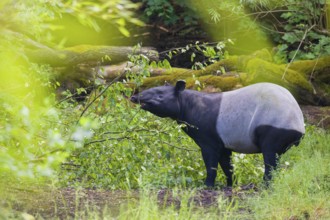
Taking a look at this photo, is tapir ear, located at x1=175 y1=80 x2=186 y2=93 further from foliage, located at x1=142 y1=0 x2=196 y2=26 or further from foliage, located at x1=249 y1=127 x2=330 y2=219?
foliage, located at x1=142 y1=0 x2=196 y2=26

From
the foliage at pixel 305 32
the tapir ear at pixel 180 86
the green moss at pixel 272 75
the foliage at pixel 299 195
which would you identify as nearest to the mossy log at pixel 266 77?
the green moss at pixel 272 75

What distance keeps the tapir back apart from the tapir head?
22.4 inches

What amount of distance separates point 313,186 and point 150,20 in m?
14.0

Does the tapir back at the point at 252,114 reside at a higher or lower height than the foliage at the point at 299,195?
higher

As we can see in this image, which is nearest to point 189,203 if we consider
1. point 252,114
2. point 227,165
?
point 252,114

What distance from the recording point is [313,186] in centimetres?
667

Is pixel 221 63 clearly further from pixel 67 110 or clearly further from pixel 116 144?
pixel 116 144

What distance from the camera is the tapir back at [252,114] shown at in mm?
7516

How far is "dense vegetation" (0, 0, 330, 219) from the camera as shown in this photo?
3.54 metres

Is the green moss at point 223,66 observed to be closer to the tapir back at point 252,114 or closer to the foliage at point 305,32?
the foliage at point 305,32

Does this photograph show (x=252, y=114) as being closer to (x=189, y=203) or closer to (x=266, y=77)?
(x=189, y=203)

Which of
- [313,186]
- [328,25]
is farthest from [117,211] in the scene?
[328,25]

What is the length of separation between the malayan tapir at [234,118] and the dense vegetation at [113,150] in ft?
0.69

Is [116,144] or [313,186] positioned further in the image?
[116,144]
